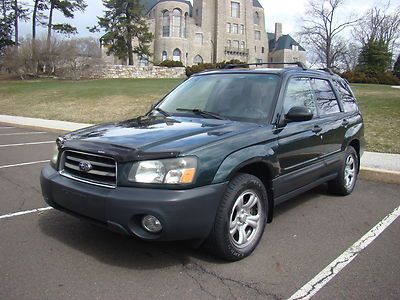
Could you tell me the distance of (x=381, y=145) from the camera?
367 inches

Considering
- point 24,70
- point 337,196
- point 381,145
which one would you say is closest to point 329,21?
point 24,70

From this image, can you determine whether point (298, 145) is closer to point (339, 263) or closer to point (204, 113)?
point (204, 113)

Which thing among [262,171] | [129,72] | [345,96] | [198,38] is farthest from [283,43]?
[262,171]

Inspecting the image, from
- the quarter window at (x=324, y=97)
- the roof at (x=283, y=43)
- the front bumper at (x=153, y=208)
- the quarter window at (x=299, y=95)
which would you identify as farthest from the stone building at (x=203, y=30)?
the front bumper at (x=153, y=208)

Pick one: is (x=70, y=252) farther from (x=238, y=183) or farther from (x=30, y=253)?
(x=238, y=183)

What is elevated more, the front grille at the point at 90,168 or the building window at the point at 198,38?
the building window at the point at 198,38

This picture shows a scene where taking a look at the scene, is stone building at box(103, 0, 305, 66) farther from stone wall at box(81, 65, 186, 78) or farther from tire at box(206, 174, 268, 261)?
tire at box(206, 174, 268, 261)

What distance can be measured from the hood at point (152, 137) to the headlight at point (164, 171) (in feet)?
0.18

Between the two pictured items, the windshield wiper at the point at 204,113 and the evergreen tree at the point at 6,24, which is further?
the evergreen tree at the point at 6,24

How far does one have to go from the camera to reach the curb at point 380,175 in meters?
6.81

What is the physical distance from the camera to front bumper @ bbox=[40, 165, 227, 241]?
3.18 m

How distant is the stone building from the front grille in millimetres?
67006

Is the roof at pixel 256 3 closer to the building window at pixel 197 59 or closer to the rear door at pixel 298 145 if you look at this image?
the building window at pixel 197 59

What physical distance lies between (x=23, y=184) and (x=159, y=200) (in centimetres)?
401
